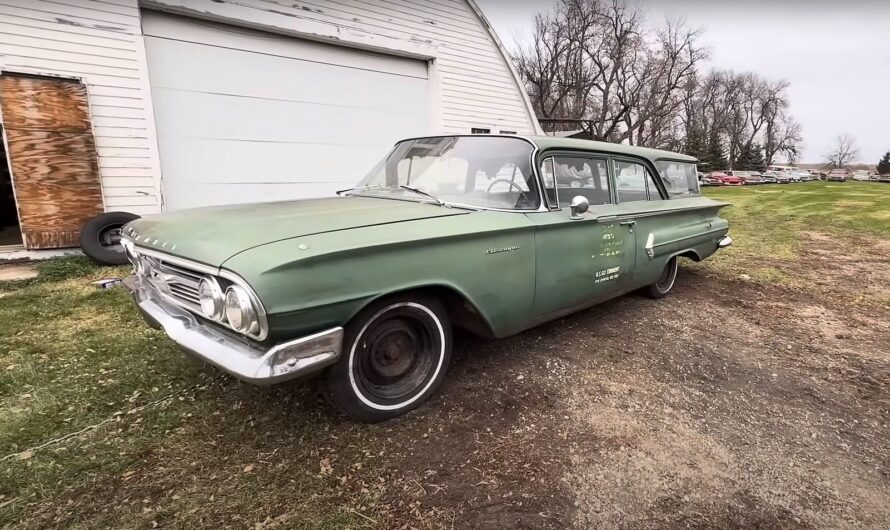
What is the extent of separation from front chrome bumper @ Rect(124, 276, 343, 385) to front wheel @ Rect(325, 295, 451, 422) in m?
0.16

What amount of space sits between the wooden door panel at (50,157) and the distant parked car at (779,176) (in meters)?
55.8

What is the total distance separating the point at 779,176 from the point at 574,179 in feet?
195

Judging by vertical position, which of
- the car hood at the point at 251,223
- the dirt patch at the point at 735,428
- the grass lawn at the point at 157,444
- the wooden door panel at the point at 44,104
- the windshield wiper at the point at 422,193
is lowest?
the dirt patch at the point at 735,428

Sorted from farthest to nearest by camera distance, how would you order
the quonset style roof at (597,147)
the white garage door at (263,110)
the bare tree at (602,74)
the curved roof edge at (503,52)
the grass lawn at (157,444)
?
the bare tree at (602,74) → the curved roof edge at (503,52) → the white garage door at (263,110) → the quonset style roof at (597,147) → the grass lawn at (157,444)

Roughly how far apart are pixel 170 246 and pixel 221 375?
0.94 metres

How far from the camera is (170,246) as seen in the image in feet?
7.06

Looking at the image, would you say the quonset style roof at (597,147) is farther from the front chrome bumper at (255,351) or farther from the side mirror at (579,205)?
the front chrome bumper at (255,351)

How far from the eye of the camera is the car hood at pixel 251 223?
1.98 meters

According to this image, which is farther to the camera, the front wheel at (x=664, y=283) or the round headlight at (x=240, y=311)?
the front wheel at (x=664, y=283)

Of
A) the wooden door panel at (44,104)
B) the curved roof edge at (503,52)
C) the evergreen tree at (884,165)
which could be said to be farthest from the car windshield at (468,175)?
the evergreen tree at (884,165)

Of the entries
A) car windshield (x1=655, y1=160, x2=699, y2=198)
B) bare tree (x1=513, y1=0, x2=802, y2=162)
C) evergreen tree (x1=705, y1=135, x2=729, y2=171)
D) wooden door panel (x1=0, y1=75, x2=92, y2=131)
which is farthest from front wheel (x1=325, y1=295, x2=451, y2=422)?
evergreen tree (x1=705, y1=135, x2=729, y2=171)

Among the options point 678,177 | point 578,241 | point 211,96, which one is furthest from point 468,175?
point 211,96

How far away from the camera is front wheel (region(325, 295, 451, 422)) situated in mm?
2109

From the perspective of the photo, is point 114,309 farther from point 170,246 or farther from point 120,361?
point 170,246
